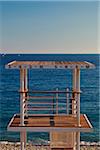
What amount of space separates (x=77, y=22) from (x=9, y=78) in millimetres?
14778

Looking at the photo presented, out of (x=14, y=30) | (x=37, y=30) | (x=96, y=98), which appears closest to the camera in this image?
(x=96, y=98)

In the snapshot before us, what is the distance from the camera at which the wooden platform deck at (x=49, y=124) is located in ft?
19.5

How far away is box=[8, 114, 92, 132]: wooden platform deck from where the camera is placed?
5.94 m

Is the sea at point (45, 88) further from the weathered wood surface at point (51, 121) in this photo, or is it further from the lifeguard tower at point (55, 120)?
the lifeguard tower at point (55, 120)

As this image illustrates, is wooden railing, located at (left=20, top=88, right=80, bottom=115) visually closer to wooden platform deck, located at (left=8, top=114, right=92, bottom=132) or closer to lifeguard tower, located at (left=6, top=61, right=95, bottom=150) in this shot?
lifeguard tower, located at (left=6, top=61, right=95, bottom=150)

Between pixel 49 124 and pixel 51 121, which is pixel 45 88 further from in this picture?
pixel 49 124

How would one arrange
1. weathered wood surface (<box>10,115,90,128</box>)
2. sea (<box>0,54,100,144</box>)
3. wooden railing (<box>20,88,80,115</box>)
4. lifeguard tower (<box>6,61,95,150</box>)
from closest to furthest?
lifeguard tower (<box>6,61,95,150</box>), weathered wood surface (<box>10,115,90,128</box>), wooden railing (<box>20,88,80,115</box>), sea (<box>0,54,100,144</box>)

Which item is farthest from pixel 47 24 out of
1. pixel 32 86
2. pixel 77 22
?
pixel 32 86

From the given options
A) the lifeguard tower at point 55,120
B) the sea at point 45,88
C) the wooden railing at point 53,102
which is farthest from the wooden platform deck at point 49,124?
the sea at point 45,88

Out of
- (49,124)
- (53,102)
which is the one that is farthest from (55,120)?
(53,102)

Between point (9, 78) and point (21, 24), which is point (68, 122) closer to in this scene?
point (21, 24)

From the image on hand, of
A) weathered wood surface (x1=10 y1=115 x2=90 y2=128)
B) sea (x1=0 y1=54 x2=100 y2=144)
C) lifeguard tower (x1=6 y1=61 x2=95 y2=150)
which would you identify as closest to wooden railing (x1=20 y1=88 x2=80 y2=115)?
lifeguard tower (x1=6 y1=61 x2=95 y2=150)

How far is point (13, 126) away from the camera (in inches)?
236

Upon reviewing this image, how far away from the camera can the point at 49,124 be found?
612 cm
